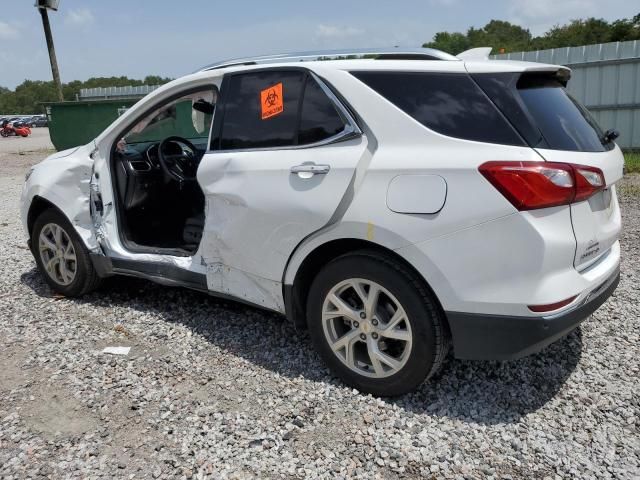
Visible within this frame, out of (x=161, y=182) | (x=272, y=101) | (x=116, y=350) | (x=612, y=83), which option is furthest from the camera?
(x=612, y=83)

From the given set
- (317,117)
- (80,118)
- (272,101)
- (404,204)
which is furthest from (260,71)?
(80,118)

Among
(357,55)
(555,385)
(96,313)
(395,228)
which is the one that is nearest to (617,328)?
(555,385)

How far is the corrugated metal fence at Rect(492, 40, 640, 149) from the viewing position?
11742mm

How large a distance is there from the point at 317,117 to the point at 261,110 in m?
0.45

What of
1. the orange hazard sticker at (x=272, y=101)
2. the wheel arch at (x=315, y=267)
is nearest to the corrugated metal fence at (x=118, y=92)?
the orange hazard sticker at (x=272, y=101)

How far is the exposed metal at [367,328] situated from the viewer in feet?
9.44

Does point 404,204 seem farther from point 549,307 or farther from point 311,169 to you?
point 549,307

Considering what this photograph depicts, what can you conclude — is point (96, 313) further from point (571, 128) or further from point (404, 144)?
point (571, 128)

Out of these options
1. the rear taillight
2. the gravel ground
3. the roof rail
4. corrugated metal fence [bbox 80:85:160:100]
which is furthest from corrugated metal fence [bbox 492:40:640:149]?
corrugated metal fence [bbox 80:85:160:100]

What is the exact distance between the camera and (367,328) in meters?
2.97

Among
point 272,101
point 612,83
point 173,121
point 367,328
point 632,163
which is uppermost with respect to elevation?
point 272,101

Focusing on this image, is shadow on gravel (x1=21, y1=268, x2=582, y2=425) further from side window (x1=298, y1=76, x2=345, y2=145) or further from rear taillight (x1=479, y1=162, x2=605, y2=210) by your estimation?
side window (x1=298, y1=76, x2=345, y2=145)

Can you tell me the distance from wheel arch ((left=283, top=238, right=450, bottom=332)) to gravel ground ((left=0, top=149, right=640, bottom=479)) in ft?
1.32

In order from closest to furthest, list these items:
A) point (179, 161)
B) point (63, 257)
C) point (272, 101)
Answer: point (272, 101)
point (63, 257)
point (179, 161)
